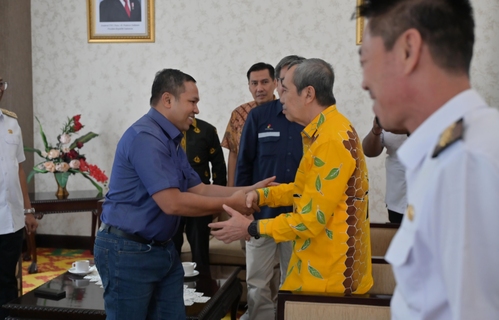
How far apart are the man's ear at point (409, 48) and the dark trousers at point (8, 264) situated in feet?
8.85

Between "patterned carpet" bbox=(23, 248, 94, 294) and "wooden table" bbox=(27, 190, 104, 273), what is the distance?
12 cm

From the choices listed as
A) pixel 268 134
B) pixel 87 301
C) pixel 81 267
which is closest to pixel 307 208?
pixel 87 301

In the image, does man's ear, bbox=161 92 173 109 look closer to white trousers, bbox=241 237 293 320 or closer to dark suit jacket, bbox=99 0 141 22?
white trousers, bbox=241 237 293 320

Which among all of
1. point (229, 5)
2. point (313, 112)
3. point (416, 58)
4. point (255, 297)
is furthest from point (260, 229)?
point (229, 5)

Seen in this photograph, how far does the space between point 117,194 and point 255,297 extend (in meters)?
1.56

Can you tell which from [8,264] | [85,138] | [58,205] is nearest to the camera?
[8,264]

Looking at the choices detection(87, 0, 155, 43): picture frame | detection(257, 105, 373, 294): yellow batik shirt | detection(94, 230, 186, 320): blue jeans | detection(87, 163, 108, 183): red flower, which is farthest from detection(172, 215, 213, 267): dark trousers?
detection(87, 0, 155, 43): picture frame

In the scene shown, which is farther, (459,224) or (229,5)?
(229,5)

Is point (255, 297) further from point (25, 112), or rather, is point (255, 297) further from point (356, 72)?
point (25, 112)

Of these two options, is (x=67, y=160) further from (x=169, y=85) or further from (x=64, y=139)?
(x=169, y=85)

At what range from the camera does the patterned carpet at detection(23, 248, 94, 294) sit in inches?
181

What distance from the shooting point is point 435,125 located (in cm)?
80

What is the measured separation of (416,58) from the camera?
83cm

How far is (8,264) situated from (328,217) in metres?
1.98
